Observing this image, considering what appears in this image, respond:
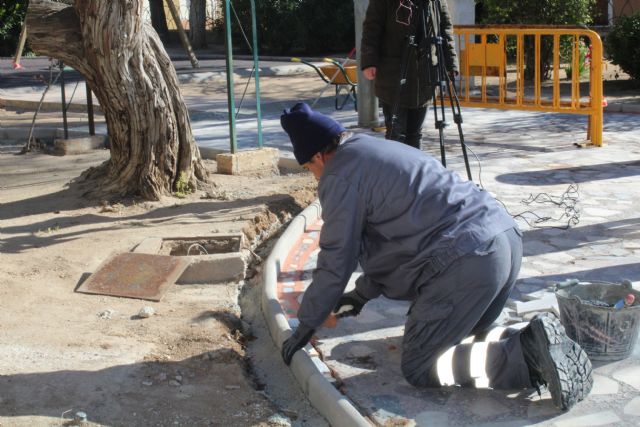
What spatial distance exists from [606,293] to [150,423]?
241 centimetres

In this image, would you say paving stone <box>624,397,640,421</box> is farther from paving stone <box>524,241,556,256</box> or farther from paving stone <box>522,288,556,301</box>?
paving stone <box>524,241,556,256</box>

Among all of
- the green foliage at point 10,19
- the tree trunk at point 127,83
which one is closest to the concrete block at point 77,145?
the tree trunk at point 127,83

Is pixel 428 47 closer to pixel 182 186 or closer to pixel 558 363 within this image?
pixel 182 186

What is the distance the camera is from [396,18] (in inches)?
285

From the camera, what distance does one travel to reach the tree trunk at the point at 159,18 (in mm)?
30244

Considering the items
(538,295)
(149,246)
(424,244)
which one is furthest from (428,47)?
(424,244)

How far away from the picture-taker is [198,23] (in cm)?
2962

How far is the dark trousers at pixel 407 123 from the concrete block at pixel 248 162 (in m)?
2.31

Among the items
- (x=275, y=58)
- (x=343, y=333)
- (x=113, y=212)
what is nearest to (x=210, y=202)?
(x=113, y=212)

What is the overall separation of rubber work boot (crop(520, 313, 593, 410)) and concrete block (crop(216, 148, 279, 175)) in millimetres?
5567

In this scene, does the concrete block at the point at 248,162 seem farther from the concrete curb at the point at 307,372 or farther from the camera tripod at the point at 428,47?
the concrete curb at the point at 307,372

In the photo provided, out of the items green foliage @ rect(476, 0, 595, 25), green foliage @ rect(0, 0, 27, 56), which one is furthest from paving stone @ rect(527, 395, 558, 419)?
green foliage @ rect(0, 0, 27, 56)

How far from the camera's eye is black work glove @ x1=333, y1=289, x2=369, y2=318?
509 cm

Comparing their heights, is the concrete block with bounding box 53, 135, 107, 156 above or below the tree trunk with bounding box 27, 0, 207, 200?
below
